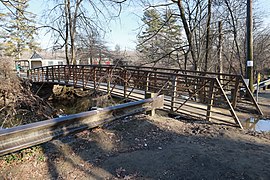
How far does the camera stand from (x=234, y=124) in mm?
4641

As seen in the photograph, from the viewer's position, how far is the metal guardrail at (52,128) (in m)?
2.11

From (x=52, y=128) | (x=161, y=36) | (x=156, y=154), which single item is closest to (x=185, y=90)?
(x=156, y=154)

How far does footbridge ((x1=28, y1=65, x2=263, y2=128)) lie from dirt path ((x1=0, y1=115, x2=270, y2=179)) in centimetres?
136

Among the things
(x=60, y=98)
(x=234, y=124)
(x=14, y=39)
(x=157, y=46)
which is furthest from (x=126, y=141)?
(x=14, y=39)

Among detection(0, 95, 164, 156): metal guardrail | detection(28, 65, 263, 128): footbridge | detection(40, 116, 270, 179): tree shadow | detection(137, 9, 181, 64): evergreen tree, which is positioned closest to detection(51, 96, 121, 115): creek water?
detection(28, 65, 263, 128): footbridge

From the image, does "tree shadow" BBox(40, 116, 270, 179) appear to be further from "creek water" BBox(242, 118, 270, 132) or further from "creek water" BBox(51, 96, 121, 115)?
"creek water" BBox(51, 96, 121, 115)

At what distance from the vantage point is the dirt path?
2230 mm

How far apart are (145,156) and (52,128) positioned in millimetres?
1286

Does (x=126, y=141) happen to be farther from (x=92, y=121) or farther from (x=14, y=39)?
(x=14, y=39)

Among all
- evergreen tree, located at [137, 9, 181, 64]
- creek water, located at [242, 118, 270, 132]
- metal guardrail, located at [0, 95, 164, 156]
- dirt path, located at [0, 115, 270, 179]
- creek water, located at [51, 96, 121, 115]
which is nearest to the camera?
metal guardrail, located at [0, 95, 164, 156]

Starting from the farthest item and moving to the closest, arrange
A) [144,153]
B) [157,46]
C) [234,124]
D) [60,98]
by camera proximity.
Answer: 1. [157,46]
2. [60,98]
3. [234,124]
4. [144,153]

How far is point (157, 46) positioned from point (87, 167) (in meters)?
14.7

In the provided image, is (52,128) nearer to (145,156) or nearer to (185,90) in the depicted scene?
(145,156)

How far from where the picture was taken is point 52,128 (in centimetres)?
253
